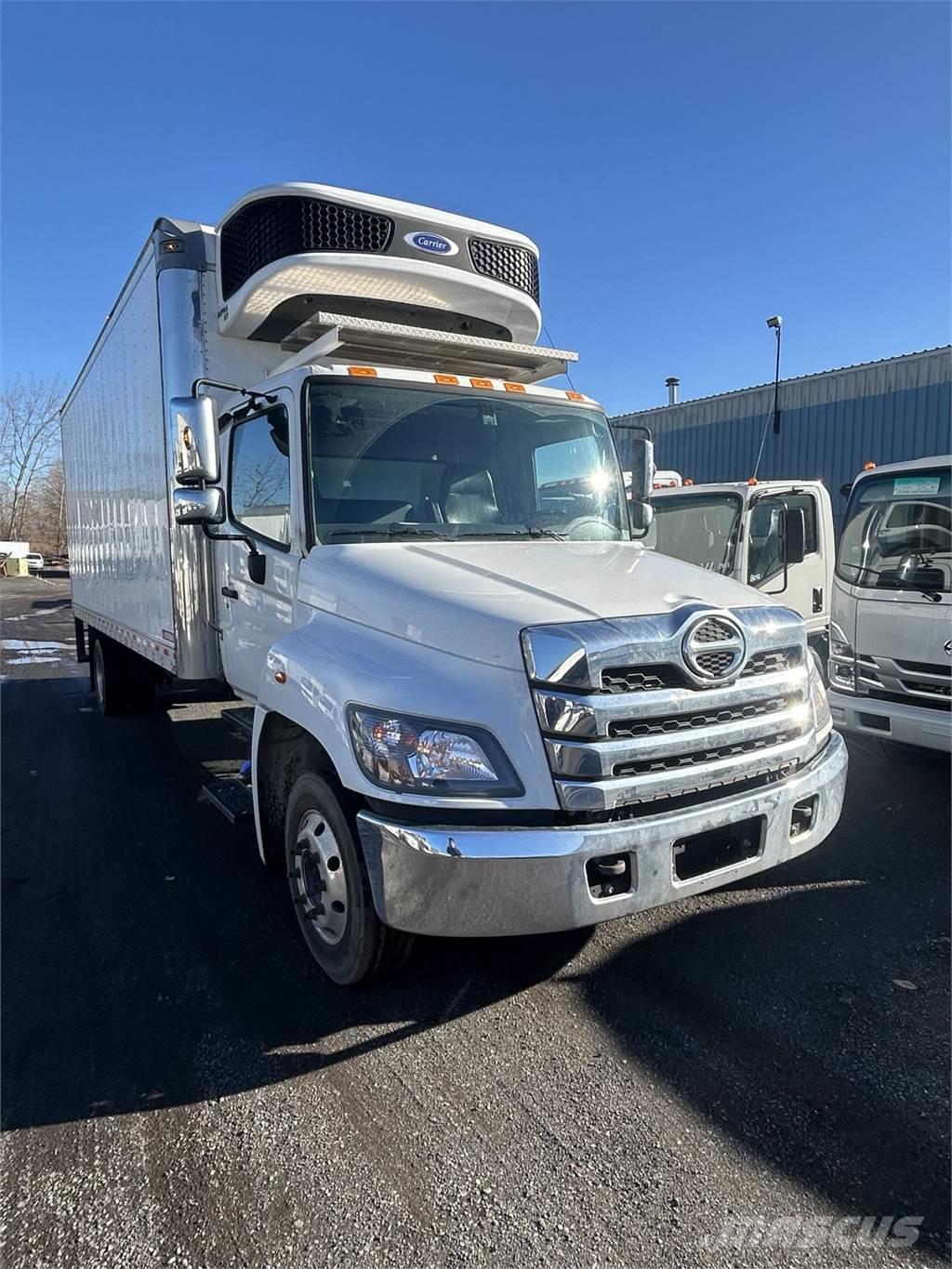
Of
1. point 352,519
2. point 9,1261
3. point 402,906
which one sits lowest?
point 9,1261

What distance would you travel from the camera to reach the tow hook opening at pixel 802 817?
3.09 metres

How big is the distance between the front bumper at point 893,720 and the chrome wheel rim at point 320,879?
377 cm

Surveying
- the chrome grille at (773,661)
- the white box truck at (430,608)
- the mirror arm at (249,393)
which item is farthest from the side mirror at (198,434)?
the chrome grille at (773,661)

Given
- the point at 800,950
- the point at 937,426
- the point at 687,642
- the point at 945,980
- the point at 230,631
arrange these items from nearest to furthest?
1. the point at 687,642
2. the point at 945,980
3. the point at 800,950
4. the point at 230,631
5. the point at 937,426

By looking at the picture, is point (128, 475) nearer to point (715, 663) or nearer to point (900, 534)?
point (715, 663)

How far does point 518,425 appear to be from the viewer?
4219 millimetres

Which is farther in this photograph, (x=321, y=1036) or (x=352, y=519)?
(x=352, y=519)

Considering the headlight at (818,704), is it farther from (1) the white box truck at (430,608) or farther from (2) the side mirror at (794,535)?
(2) the side mirror at (794,535)

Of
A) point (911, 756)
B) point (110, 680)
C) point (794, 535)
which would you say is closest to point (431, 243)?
point (794, 535)

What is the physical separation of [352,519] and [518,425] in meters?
1.12

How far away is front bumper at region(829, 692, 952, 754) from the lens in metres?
5.09

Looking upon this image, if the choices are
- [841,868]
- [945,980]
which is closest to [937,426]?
[841,868]

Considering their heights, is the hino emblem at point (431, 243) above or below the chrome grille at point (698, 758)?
above

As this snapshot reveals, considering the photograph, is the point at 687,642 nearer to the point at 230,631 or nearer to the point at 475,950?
the point at 475,950
